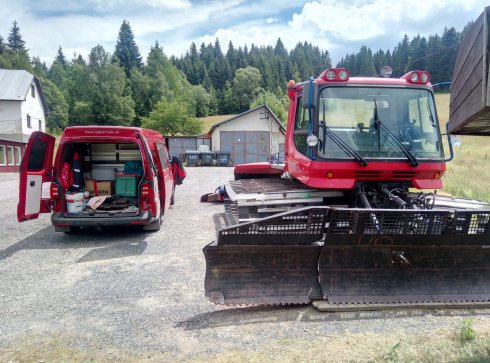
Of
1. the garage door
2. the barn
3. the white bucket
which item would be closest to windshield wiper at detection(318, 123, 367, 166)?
the white bucket

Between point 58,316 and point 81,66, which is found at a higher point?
point 81,66

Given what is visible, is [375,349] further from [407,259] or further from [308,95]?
[308,95]

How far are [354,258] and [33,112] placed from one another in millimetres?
53008

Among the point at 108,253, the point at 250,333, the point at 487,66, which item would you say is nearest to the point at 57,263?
the point at 108,253

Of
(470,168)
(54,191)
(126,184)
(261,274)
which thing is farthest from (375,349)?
(470,168)

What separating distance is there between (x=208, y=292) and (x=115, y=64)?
82376 millimetres

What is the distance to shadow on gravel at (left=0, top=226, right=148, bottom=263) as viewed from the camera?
6.75 meters

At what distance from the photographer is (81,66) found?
77812 mm

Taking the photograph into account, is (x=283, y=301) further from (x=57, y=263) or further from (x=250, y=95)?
(x=250, y=95)

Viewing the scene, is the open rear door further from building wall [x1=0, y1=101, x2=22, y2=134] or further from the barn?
building wall [x1=0, y1=101, x2=22, y2=134]

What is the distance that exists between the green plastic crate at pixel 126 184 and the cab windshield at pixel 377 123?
16.9 feet

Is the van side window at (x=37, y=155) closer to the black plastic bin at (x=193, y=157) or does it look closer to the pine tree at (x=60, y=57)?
the black plastic bin at (x=193, y=157)

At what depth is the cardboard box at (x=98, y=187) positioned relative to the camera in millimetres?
8938

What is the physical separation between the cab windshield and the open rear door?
207 inches
